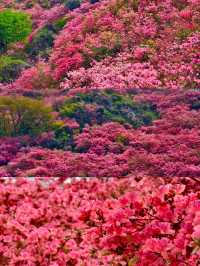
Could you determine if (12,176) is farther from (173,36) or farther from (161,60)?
(173,36)

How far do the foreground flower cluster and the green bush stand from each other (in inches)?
42.3

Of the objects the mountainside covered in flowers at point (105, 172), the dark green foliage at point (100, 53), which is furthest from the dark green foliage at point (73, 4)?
the mountainside covered in flowers at point (105, 172)

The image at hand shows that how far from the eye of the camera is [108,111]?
1020 centimetres

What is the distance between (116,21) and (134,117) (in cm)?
1062

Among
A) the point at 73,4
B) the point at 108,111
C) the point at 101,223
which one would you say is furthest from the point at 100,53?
the point at 101,223

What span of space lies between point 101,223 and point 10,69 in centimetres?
1487

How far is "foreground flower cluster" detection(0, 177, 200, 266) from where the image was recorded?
5.94 m

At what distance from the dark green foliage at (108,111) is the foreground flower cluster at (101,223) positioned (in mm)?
1461

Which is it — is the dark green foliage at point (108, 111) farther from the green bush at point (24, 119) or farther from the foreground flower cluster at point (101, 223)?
the foreground flower cluster at point (101, 223)

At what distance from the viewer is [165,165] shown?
8.59m

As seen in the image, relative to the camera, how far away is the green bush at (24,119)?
953 centimetres

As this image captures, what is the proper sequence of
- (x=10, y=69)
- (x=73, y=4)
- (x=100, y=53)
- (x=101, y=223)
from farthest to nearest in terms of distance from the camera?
(x=73, y=4), (x=10, y=69), (x=100, y=53), (x=101, y=223)

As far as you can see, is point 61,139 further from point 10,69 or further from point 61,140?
point 10,69

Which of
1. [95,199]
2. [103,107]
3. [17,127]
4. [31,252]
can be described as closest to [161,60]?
[103,107]
